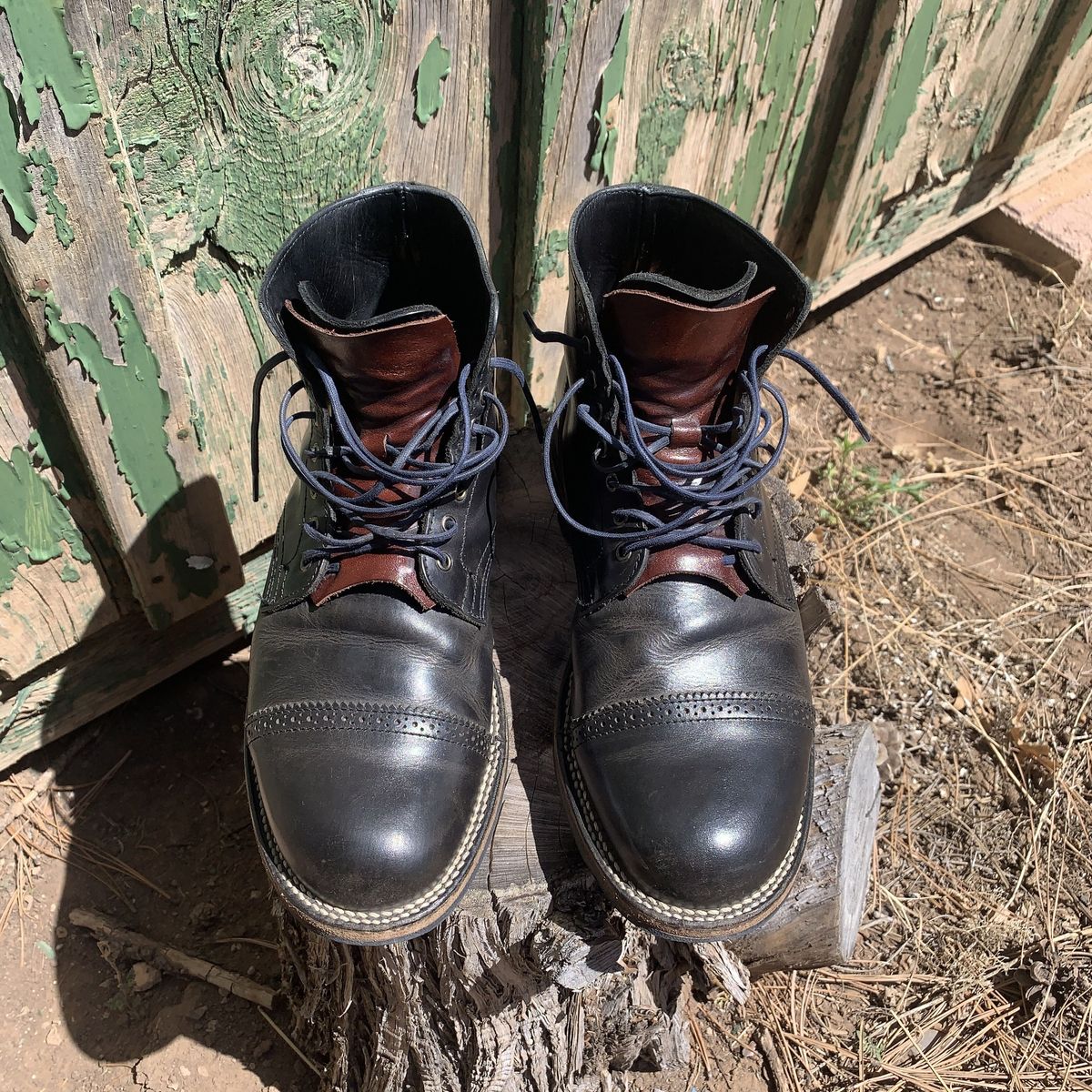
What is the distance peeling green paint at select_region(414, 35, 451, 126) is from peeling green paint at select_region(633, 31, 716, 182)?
55 cm

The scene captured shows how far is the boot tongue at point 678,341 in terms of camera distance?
4.79 ft

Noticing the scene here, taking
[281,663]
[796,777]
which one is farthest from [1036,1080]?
[281,663]

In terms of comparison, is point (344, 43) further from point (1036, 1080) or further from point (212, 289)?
point (1036, 1080)

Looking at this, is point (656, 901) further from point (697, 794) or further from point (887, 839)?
point (887, 839)

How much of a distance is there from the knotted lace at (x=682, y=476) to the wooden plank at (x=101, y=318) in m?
0.75

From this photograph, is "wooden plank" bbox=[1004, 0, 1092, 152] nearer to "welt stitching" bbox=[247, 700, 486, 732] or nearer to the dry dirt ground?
the dry dirt ground

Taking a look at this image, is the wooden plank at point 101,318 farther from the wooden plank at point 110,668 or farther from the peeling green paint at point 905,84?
the peeling green paint at point 905,84

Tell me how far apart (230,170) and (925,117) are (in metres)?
2.21

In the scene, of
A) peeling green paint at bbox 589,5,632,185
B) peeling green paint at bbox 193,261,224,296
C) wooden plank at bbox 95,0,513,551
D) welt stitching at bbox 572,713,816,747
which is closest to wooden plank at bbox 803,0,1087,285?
peeling green paint at bbox 589,5,632,185

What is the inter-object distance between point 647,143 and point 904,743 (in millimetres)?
1619

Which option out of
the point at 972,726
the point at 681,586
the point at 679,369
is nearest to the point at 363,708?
the point at 681,586

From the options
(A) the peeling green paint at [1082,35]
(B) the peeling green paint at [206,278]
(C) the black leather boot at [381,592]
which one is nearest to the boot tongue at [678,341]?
(C) the black leather boot at [381,592]

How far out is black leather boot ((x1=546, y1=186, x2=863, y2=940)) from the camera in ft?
4.63

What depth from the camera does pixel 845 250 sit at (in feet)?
10.2
